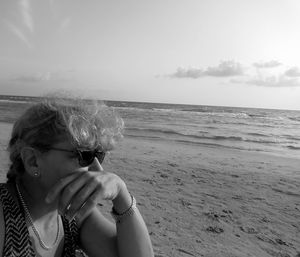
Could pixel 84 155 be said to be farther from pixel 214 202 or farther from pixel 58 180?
pixel 214 202

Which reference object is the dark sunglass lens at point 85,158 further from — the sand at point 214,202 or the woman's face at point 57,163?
the sand at point 214,202

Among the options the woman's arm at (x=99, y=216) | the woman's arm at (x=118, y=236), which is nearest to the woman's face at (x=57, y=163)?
the woman's arm at (x=99, y=216)

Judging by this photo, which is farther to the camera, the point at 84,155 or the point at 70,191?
the point at 84,155

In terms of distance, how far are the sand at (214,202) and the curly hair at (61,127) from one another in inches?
93.0

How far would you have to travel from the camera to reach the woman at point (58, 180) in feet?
4.93

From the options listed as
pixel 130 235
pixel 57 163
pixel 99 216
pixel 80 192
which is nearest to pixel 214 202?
pixel 99 216

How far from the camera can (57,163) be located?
1671mm

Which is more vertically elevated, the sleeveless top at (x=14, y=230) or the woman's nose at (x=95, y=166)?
the woman's nose at (x=95, y=166)

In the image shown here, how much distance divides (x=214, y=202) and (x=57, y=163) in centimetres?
437

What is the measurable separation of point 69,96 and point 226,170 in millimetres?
7073

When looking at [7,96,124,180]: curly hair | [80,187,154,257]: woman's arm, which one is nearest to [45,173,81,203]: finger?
[7,96,124,180]: curly hair

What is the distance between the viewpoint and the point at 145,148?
11383 millimetres

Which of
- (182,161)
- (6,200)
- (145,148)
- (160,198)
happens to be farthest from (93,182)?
(145,148)

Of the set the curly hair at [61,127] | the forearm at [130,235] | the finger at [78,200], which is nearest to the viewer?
the finger at [78,200]
